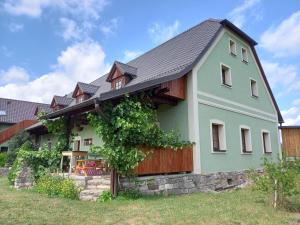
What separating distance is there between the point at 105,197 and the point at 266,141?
11.0 meters

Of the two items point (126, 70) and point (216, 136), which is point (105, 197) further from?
point (126, 70)

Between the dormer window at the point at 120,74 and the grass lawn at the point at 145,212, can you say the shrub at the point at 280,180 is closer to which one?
the grass lawn at the point at 145,212

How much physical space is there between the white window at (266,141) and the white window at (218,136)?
4.39 metres

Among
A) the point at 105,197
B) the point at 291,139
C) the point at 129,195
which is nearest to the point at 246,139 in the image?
the point at 291,139

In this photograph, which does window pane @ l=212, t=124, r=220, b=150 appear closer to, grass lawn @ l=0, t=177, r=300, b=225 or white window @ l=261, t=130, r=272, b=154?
grass lawn @ l=0, t=177, r=300, b=225

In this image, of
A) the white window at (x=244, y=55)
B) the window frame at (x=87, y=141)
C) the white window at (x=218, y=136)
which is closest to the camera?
the white window at (x=218, y=136)

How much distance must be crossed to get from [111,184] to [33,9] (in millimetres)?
5240

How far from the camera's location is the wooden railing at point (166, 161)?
8500 mm

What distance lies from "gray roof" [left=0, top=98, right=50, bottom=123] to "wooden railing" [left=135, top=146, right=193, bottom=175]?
25.5 metres

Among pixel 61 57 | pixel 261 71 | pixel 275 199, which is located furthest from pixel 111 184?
pixel 261 71

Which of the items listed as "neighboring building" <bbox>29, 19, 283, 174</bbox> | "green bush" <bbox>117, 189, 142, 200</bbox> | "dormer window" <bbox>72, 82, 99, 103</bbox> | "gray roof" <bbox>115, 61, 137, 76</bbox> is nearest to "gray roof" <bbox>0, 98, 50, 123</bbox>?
"dormer window" <bbox>72, 82, 99, 103</bbox>

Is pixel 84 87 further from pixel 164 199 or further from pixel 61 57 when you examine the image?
pixel 164 199

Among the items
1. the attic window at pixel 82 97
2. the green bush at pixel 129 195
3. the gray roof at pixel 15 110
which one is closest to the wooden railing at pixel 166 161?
the green bush at pixel 129 195

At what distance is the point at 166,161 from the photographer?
9141mm
